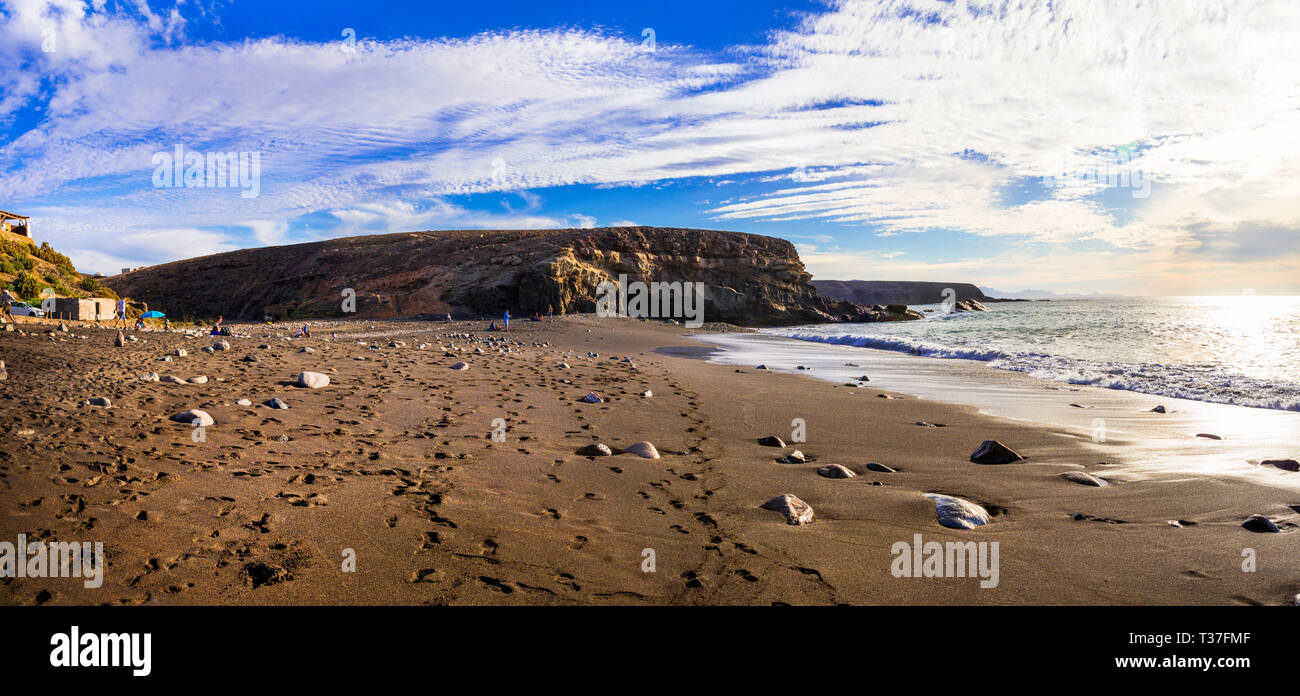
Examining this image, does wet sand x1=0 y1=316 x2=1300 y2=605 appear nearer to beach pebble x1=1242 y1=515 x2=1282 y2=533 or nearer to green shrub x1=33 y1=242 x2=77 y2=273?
beach pebble x1=1242 y1=515 x2=1282 y2=533

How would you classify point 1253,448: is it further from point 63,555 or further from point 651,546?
point 63,555

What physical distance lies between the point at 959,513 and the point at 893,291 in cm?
16863

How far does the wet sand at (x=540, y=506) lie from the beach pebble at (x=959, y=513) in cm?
11

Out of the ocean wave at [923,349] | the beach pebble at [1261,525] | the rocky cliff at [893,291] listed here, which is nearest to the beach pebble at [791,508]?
the beach pebble at [1261,525]

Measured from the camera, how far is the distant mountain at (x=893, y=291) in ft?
498

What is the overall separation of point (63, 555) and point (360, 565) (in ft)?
4.78

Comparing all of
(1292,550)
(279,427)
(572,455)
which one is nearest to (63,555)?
(279,427)

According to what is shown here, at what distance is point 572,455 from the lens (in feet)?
19.2

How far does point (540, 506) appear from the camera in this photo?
434 centimetres

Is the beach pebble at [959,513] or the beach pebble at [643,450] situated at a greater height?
the beach pebble at [643,450]

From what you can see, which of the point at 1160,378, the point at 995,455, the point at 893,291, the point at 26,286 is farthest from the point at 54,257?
the point at 893,291

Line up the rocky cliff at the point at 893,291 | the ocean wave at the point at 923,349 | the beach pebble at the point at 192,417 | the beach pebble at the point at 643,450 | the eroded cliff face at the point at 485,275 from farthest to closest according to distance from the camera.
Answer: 1. the rocky cliff at the point at 893,291
2. the eroded cliff face at the point at 485,275
3. the ocean wave at the point at 923,349
4. the beach pebble at the point at 643,450
5. the beach pebble at the point at 192,417

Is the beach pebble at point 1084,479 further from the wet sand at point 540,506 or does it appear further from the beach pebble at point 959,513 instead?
the beach pebble at point 959,513
